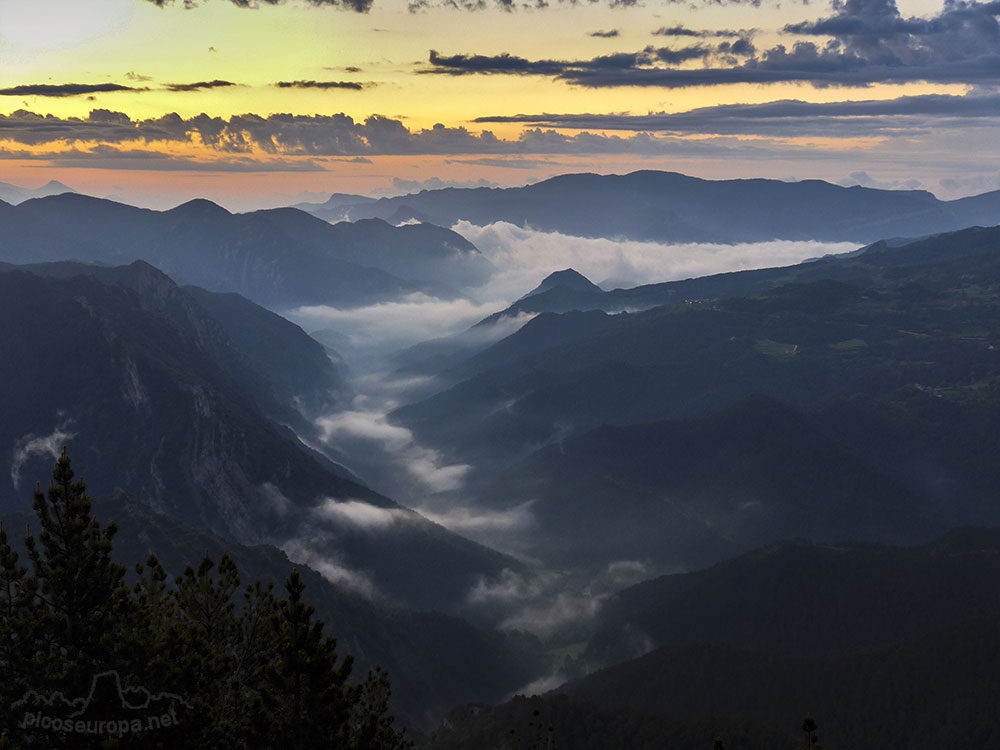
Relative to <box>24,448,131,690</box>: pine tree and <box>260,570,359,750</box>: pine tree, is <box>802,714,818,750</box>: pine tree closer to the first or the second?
<box>260,570,359,750</box>: pine tree

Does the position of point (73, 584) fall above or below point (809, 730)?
below

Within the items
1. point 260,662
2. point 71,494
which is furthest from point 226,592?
point 71,494

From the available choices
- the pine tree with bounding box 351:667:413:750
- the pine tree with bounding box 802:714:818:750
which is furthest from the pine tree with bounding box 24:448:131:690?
the pine tree with bounding box 802:714:818:750

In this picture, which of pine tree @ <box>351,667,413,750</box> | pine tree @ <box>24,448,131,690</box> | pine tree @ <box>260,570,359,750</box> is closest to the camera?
pine tree @ <box>24,448,131,690</box>

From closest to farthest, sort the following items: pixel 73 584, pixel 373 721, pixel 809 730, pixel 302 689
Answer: pixel 809 730, pixel 73 584, pixel 302 689, pixel 373 721

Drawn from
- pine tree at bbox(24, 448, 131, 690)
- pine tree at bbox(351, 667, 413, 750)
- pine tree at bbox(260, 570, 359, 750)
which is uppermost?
pine tree at bbox(24, 448, 131, 690)

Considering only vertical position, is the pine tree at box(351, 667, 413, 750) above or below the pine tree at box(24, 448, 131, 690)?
below

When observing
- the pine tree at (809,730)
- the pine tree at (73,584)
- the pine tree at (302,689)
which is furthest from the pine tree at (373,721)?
the pine tree at (809,730)

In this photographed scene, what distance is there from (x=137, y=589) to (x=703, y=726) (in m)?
165

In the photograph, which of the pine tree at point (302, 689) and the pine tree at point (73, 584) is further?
the pine tree at point (302, 689)

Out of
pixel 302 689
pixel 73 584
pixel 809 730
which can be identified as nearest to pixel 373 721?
pixel 302 689

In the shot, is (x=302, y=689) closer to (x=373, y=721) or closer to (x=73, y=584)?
(x=373, y=721)

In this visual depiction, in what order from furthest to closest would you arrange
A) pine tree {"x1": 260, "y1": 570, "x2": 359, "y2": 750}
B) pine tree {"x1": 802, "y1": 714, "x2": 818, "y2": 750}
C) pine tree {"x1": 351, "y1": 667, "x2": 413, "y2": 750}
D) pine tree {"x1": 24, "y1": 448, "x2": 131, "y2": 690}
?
pine tree {"x1": 351, "y1": 667, "x2": 413, "y2": 750} → pine tree {"x1": 260, "y1": 570, "x2": 359, "y2": 750} → pine tree {"x1": 24, "y1": 448, "x2": 131, "y2": 690} → pine tree {"x1": 802, "y1": 714, "x2": 818, "y2": 750}

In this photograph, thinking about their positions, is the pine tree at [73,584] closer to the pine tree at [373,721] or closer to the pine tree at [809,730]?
the pine tree at [373,721]
